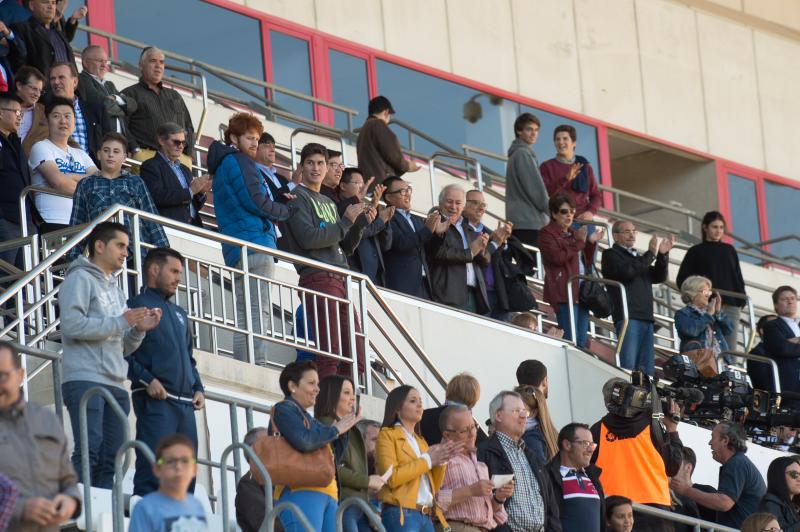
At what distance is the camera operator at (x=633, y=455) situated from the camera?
12586mm

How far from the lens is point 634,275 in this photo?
54.1 ft

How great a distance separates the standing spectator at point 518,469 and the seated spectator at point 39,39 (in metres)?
4.91

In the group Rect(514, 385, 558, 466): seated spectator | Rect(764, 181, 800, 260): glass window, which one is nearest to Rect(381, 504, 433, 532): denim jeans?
Rect(514, 385, 558, 466): seated spectator

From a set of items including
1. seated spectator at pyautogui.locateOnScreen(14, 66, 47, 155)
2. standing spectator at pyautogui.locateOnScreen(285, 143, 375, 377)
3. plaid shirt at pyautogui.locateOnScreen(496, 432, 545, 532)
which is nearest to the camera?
plaid shirt at pyautogui.locateOnScreen(496, 432, 545, 532)

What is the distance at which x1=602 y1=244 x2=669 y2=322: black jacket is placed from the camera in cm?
1643

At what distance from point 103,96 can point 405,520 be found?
5233mm

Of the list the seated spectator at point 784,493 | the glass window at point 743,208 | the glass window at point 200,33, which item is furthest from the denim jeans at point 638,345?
the glass window at point 743,208

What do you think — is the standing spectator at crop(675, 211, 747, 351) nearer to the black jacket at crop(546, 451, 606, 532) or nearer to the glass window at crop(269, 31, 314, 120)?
the glass window at crop(269, 31, 314, 120)

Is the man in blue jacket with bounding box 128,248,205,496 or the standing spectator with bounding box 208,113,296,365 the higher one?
the standing spectator with bounding box 208,113,296,365

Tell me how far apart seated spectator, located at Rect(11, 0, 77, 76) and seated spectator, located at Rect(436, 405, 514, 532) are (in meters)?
4.97

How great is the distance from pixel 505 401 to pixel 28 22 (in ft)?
17.2

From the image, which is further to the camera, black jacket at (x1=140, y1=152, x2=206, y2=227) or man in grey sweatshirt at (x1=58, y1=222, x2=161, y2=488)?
black jacket at (x1=140, y1=152, x2=206, y2=227)

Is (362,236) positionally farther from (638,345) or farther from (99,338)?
(99,338)

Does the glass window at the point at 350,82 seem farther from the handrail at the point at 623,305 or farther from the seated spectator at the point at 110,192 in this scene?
the seated spectator at the point at 110,192
